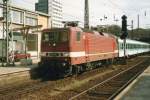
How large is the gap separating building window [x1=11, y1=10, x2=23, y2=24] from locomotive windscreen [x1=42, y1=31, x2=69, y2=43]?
20671mm

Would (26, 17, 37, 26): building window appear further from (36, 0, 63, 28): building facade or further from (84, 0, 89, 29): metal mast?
(84, 0, 89, 29): metal mast

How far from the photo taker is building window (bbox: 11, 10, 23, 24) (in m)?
41.1

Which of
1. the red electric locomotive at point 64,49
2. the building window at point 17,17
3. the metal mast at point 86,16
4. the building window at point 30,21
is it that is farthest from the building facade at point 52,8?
the red electric locomotive at point 64,49

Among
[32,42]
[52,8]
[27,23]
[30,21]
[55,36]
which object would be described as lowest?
[32,42]

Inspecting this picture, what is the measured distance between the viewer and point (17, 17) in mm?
41812

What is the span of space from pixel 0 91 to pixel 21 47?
27311mm

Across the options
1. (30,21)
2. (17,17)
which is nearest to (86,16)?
(17,17)

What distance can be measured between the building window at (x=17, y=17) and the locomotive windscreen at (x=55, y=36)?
20.7 m

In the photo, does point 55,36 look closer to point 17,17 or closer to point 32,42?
point 17,17

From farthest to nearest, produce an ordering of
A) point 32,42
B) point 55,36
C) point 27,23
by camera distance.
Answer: point 32,42 → point 27,23 → point 55,36

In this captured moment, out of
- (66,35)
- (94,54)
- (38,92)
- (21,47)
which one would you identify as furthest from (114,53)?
(38,92)

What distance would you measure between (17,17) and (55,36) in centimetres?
2212

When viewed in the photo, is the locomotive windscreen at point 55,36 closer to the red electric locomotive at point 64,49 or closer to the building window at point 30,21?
the red electric locomotive at point 64,49

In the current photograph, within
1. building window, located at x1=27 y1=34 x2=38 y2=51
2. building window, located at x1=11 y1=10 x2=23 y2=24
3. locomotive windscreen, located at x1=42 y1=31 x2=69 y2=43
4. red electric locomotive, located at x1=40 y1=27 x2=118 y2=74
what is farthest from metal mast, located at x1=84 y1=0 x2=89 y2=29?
locomotive windscreen, located at x1=42 y1=31 x2=69 y2=43
